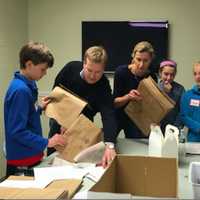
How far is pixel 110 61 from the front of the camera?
4.50 meters

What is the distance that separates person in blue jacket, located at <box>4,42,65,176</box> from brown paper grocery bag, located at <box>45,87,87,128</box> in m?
0.06

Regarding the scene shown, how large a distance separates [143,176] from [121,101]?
114cm

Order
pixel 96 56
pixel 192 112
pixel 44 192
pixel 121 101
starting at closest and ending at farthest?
pixel 44 192
pixel 96 56
pixel 121 101
pixel 192 112

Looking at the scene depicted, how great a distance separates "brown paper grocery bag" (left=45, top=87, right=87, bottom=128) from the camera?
2100 mm

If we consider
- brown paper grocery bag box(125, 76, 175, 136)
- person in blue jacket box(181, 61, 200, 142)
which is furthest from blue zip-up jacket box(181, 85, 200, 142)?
brown paper grocery bag box(125, 76, 175, 136)

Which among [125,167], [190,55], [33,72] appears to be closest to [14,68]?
[190,55]

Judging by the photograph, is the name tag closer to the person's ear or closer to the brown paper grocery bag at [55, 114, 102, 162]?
the brown paper grocery bag at [55, 114, 102, 162]

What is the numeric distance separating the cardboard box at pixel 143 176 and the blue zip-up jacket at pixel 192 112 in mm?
1319

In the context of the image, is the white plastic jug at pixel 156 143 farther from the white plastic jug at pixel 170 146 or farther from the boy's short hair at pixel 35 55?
the boy's short hair at pixel 35 55

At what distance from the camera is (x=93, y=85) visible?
8.38 ft

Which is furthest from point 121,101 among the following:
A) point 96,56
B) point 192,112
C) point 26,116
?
point 26,116

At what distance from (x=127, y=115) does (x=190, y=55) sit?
1.97m

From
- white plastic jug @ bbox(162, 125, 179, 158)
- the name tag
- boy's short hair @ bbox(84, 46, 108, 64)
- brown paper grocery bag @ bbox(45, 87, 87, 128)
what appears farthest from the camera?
the name tag

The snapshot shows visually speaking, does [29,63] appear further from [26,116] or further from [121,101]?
[121,101]
